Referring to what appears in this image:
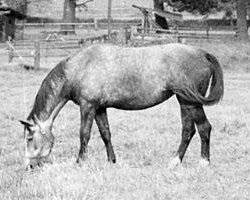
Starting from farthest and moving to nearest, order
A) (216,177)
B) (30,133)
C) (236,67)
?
(236,67) < (30,133) < (216,177)

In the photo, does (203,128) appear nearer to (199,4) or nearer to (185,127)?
(185,127)

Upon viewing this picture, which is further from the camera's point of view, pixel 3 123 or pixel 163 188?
pixel 3 123

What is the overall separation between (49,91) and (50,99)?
0.11 meters

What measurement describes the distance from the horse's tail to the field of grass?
3.03 feet

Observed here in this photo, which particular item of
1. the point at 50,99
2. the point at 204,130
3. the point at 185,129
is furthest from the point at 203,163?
the point at 50,99

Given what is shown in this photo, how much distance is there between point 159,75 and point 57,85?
4.74 feet

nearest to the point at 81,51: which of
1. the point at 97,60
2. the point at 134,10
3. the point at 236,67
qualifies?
the point at 97,60

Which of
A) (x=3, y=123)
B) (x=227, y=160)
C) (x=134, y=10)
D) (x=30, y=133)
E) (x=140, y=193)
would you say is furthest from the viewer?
(x=134, y=10)

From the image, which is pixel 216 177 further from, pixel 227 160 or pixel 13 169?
pixel 13 169

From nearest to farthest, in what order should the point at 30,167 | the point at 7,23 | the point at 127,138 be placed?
the point at 30,167 → the point at 127,138 → the point at 7,23

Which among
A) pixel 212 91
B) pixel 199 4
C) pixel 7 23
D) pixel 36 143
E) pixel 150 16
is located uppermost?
pixel 199 4

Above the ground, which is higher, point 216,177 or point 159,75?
point 159,75

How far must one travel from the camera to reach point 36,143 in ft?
24.4

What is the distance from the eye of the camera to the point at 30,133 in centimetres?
745
